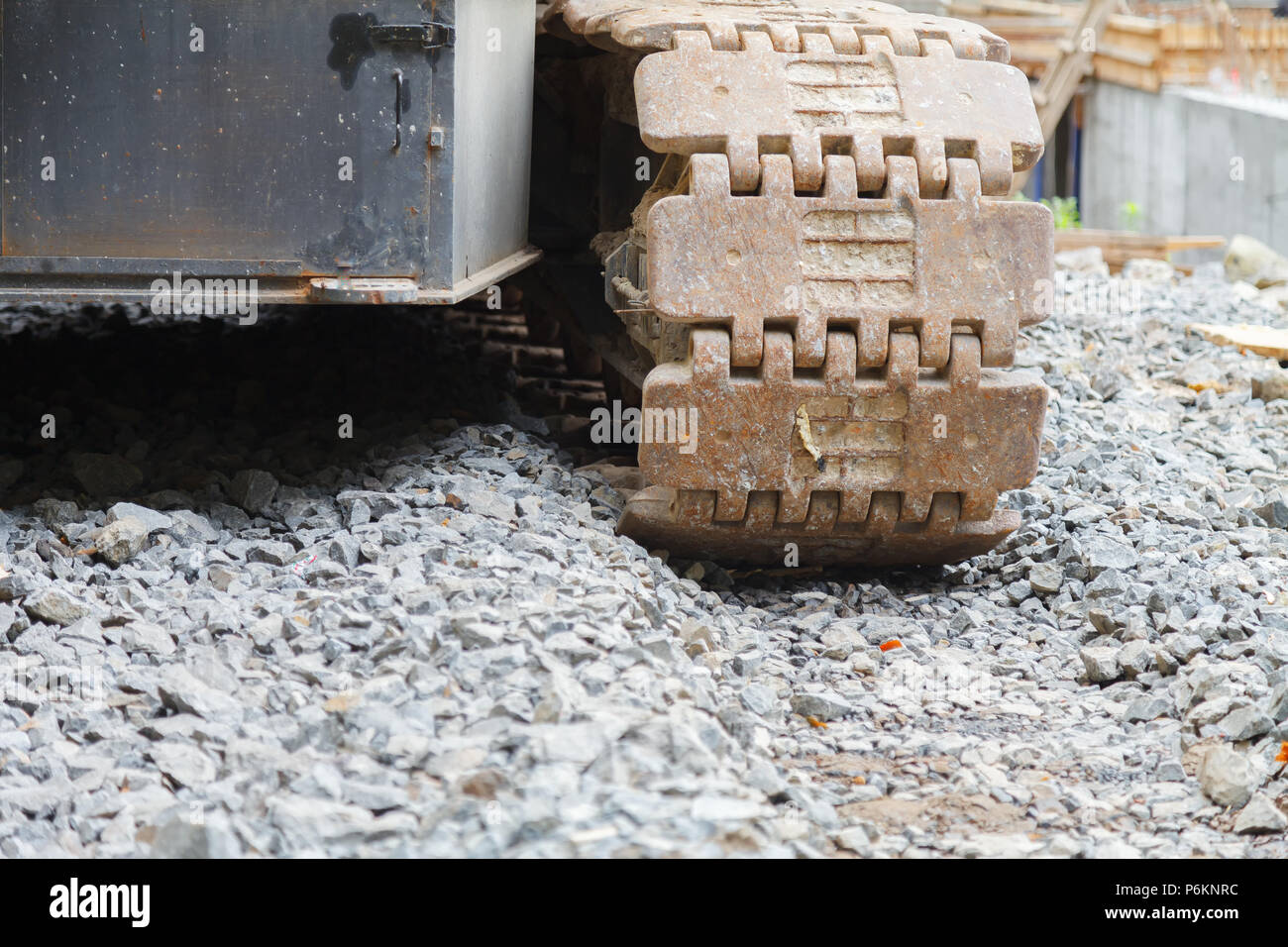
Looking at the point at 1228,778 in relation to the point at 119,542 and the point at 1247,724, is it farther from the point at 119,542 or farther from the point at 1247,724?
the point at 119,542

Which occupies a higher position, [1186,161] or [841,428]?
[1186,161]

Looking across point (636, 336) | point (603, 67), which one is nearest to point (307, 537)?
point (636, 336)

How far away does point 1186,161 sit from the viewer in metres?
12.8

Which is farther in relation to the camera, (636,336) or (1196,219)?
(1196,219)

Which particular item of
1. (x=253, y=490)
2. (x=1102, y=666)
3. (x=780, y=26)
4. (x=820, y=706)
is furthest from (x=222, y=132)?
(x=1102, y=666)

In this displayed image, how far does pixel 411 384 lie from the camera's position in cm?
486

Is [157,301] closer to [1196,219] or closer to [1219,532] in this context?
[1219,532]

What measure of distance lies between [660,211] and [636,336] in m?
0.79

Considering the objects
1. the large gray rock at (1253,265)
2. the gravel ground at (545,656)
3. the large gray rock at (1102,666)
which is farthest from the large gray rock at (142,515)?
the large gray rock at (1253,265)

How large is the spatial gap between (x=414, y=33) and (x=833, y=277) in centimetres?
111

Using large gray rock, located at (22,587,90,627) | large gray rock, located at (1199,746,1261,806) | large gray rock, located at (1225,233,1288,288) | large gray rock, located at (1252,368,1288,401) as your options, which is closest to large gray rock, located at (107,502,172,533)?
large gray rock, located at (22,587,90,627)

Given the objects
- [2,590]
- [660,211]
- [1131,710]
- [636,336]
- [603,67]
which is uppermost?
[603,67]

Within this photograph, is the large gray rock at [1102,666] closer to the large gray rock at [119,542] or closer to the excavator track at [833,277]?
the excavator track at [833,277]

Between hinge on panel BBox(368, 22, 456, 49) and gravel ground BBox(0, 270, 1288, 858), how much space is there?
1.08 meters
